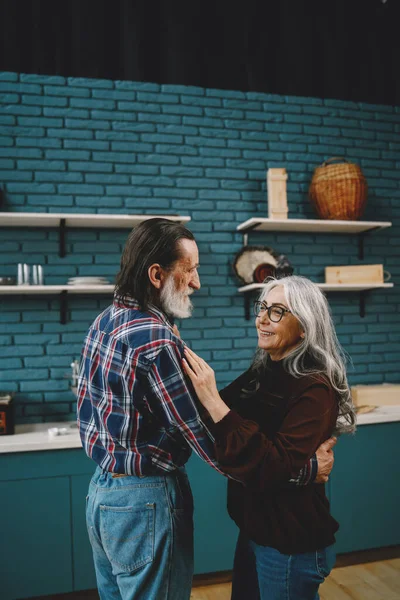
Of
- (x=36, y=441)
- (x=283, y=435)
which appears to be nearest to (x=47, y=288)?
(x=36, y=441)

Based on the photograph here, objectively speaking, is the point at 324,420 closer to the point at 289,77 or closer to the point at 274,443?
the point at 274,443

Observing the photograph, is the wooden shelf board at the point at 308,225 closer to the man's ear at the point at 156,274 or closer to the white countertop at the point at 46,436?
the white countertop at the point at 46,436

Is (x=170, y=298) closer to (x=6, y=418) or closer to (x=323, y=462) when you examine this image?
(x=323, y=462)

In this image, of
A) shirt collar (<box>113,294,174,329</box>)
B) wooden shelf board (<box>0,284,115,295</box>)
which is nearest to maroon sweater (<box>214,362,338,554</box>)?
shirt collar (<box>113,294,174,329</box>)

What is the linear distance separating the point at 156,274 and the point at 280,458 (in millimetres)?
582

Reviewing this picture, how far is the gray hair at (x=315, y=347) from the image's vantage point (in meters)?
1.49

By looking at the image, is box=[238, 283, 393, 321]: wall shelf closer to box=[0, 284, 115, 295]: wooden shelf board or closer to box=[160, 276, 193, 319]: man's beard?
box=[0, 284, 115, 295]: wooden shelf board

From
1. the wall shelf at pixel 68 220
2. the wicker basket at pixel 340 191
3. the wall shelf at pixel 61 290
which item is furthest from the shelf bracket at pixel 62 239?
the wicker basket at pixel 340 191

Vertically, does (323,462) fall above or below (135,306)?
below

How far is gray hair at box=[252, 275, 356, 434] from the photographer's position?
4.89 ft

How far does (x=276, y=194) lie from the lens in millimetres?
3432

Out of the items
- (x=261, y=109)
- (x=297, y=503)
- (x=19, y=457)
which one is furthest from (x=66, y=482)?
(x=261, y=109)

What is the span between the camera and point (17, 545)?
2.54 m

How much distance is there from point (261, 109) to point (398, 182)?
1.26m
